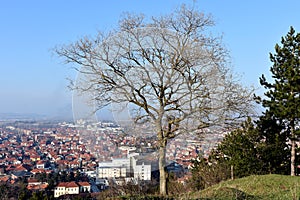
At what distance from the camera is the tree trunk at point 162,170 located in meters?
9.64

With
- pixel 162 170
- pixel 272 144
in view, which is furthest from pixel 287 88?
pixel 162 170

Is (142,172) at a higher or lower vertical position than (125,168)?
lower

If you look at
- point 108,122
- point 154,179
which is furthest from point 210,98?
point 154,179

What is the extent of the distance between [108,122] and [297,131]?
8738 mm

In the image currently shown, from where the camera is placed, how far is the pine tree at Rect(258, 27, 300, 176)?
46.8 feet

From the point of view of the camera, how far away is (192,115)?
9.22 m

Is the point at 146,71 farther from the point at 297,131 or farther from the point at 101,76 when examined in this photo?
the point at 297,131

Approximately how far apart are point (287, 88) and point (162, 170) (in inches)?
285

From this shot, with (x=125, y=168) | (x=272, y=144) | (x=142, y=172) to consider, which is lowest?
(x=142, y=172)

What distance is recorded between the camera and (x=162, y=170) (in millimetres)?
9953

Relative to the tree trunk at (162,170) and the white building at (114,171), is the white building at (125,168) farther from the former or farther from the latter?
the tree trunk at (162,170)

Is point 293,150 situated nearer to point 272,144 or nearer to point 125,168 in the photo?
point 272,144

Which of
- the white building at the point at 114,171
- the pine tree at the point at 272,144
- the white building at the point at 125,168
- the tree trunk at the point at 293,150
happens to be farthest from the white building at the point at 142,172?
the tree trunk at the point at 293,150

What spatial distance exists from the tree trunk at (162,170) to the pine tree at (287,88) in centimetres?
646
